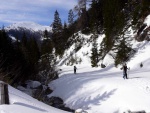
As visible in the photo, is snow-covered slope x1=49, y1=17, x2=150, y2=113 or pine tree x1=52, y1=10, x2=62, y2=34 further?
pine tree x1=52, y1=10, x2=62, y2=34

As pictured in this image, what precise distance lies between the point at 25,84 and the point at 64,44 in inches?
1692

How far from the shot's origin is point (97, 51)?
187 feet

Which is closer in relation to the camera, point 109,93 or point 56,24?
point 109,93

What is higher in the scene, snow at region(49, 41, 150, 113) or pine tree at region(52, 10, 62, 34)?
pine tree at region(52, 10, 62, 34)

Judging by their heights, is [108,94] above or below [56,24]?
below

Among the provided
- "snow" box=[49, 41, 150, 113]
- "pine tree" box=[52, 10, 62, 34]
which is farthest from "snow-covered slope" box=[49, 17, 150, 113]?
"pine tree" box=[52, 10, 62, 34]

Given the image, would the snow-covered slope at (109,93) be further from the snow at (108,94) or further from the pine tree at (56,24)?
the pine tree at (56,24)

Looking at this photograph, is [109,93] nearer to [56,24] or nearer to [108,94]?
[108,94]

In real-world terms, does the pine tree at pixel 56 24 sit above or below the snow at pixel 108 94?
above

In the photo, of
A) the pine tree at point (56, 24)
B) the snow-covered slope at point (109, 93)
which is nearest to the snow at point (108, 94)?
the snow-covered slope at point (109, 93)

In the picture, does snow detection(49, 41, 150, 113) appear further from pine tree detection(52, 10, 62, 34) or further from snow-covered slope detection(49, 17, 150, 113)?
pine tree detection(52, 10, 62, 34)

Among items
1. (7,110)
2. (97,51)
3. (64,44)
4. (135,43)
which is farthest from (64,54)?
(7,110)

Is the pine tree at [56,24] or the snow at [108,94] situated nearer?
the snow at [108,94]

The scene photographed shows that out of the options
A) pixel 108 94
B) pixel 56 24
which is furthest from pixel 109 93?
pixel 56 24
